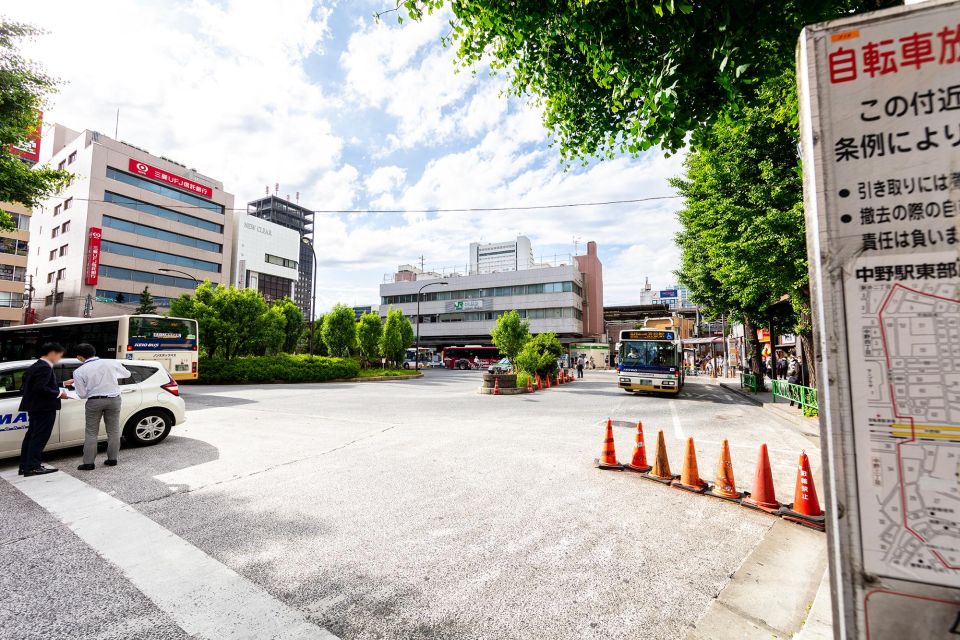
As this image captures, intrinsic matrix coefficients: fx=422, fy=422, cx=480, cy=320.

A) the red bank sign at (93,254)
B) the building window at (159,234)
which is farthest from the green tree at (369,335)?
the building window at (159,234)

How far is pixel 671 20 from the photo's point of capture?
442cm

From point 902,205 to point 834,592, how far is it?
1.46 meters

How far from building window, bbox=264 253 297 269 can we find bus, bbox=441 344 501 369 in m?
50.5

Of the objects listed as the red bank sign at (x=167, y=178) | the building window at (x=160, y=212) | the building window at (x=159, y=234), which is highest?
the red bank sign at (x=167, y=178)

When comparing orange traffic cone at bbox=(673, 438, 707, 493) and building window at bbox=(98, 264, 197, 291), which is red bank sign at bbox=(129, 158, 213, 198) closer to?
building window at bbox=(98, 264, 197, 291)

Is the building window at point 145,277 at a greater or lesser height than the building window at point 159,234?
lesser

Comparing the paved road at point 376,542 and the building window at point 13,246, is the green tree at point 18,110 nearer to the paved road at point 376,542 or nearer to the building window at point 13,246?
the paved road at point 376,542

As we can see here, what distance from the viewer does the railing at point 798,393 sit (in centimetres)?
1240

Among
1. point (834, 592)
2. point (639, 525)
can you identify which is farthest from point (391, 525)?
point (834, 592)

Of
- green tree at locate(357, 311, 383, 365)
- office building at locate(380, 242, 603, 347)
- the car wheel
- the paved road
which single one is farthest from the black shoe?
office building at locate(380, 242, 603, 347)

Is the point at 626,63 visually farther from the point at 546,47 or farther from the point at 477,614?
the point at 477,614

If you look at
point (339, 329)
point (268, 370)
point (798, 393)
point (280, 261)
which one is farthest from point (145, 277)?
point (798, 393)

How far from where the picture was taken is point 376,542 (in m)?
3.86

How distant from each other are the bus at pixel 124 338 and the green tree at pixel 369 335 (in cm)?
1887
